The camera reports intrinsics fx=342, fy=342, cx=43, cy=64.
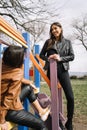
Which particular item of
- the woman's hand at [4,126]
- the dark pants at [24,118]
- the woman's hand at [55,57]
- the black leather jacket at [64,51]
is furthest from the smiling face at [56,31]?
the woman's hand at [4,126]

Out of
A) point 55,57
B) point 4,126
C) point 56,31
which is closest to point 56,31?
point 56,31

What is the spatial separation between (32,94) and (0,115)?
2.61 feet

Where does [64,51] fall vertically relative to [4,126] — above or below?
above

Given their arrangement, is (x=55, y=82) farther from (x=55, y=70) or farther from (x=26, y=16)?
(x=26, y=16)

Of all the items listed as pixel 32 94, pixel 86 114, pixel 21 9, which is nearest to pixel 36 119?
pixel 32 94

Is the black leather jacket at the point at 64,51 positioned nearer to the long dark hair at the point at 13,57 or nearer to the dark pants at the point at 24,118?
the dark pants at the point at 24,118

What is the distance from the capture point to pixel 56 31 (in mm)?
4438

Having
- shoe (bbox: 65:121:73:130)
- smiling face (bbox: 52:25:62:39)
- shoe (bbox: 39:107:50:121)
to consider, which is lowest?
shoe (bbox: 65:121:73:130)

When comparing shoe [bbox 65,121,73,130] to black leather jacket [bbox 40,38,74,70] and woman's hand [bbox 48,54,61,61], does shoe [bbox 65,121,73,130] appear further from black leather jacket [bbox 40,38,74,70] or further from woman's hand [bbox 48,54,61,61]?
woman's hand [bbox 48,54,61,61]

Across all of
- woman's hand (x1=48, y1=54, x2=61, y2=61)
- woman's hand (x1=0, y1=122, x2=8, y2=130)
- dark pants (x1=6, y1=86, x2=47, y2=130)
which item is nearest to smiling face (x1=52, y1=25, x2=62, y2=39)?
woman's hand (x1=48, y1=54, x2=61, y2=61)

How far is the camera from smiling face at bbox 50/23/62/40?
4.42m

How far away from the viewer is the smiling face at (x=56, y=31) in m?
4.42

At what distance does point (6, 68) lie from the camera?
11.9 ft

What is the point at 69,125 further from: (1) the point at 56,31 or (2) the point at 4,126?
(2) the point at 4,126
